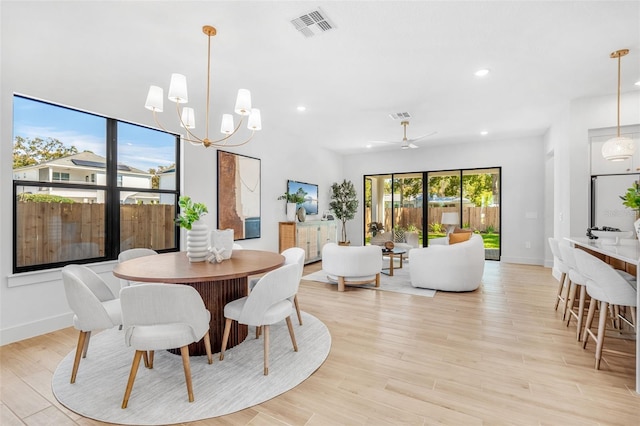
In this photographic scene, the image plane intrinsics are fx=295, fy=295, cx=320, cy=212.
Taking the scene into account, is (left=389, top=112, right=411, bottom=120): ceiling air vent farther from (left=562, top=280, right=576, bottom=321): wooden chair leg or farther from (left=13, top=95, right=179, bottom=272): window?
(left=13, top=95, right=179, bottom=272): window

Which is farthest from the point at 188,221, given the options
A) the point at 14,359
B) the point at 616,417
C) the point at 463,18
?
the point at 616,417

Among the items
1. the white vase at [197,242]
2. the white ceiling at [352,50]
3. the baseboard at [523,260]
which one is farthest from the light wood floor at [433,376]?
the baseboard at [523,260]

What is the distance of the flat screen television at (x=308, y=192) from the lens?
6.70 meters

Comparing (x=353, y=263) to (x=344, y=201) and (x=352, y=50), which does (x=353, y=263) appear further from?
(x=344, y=201)

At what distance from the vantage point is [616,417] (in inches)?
69.1

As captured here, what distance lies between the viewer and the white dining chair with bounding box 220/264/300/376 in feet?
7.06

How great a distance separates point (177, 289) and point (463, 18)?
121 inches

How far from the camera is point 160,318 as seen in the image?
1806 mm

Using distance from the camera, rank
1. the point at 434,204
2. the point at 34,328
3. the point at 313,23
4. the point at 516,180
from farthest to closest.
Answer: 1. the point at 434,204
2. the point at 516,180
3. the point at 34,328
4. the point at 313,23

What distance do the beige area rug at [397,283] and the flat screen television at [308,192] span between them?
1.92m

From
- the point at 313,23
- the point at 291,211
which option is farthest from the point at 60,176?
the point at 291,211

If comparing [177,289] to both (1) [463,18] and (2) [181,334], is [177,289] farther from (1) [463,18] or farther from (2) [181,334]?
(1) [463,18]

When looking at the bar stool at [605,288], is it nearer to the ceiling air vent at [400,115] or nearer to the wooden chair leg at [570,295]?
the wooden chair leg at [570,295]

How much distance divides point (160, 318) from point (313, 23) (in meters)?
2.61
